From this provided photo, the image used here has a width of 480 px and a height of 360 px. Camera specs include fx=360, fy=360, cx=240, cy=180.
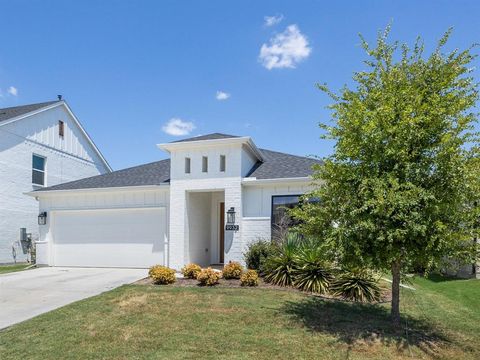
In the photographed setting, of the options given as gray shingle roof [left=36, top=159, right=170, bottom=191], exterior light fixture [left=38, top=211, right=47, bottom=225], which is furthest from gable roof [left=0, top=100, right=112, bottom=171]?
exterior light fixture [left=38, top=211, right=47, bottom=225]

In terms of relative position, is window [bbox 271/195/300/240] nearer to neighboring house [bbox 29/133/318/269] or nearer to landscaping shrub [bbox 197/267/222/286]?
neighboring house [bbox 29/133/318/269]

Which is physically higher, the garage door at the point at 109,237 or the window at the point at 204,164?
the window at the point at 204,164

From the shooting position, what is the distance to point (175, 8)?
12.8m

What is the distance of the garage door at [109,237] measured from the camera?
14258 millimetres

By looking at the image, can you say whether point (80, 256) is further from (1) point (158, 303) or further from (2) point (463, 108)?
(2) point (463, 108)

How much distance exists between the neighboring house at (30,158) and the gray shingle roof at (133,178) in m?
4.17

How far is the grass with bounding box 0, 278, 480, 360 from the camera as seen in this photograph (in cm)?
538

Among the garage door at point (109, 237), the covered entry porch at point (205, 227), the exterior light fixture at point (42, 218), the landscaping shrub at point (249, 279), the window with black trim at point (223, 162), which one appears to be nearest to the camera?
the landscaping shrub at point (249, 279)

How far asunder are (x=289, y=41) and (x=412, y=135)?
759 centimetres

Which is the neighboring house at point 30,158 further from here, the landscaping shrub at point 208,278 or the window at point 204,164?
the landscaping shrub at point 208,278

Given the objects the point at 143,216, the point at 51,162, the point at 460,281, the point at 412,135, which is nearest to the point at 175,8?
the point at 143,216

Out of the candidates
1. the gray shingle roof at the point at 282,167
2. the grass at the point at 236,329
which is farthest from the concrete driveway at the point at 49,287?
the gray shingle roof at the point at 282,167

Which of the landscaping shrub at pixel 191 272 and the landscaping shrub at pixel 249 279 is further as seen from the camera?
the landscaping shrub at pixel 191 272

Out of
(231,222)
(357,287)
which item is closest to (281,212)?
(231,222)
